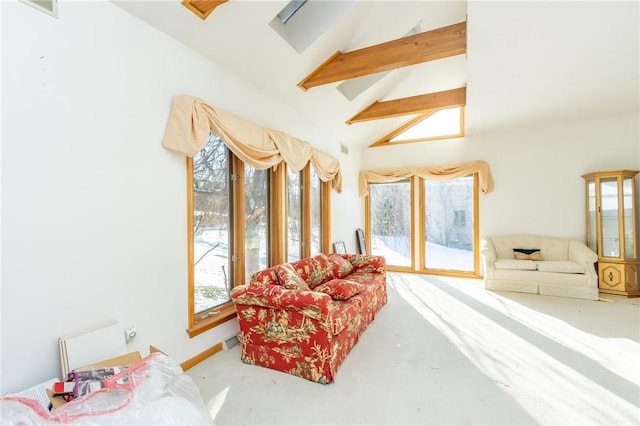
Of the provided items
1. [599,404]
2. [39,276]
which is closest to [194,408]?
[39,276]

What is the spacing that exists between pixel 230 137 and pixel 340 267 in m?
2.06

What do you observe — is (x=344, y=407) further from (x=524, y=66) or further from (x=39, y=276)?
(x=524, y=66)

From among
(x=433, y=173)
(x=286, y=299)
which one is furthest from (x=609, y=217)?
(x=286, y=299)

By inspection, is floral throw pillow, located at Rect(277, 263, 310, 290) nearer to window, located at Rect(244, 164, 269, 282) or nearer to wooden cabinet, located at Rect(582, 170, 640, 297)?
window, located at Rect(244, 164, 269, 282)

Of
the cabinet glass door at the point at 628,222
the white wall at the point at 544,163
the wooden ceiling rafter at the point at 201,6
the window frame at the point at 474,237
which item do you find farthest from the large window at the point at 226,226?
the cabinet glass door at the point at 628,222

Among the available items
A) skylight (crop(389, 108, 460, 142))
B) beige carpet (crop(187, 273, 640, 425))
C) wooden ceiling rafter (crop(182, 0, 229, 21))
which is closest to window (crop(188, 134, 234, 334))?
beige carpet (crop(187, 273, 640, 425))

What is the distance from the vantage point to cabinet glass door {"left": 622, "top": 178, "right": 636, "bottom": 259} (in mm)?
4039

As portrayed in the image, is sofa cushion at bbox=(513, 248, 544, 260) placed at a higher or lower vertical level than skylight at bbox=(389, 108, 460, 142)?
lower

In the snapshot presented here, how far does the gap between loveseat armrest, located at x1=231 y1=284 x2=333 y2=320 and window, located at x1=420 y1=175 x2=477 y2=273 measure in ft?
13.2

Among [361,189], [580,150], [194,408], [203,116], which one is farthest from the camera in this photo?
[361,189]

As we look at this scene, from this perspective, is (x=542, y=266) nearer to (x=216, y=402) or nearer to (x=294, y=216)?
(x=294, y=216)

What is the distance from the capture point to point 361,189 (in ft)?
19.6

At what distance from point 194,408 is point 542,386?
2.33 meters

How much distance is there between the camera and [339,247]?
4945mm
